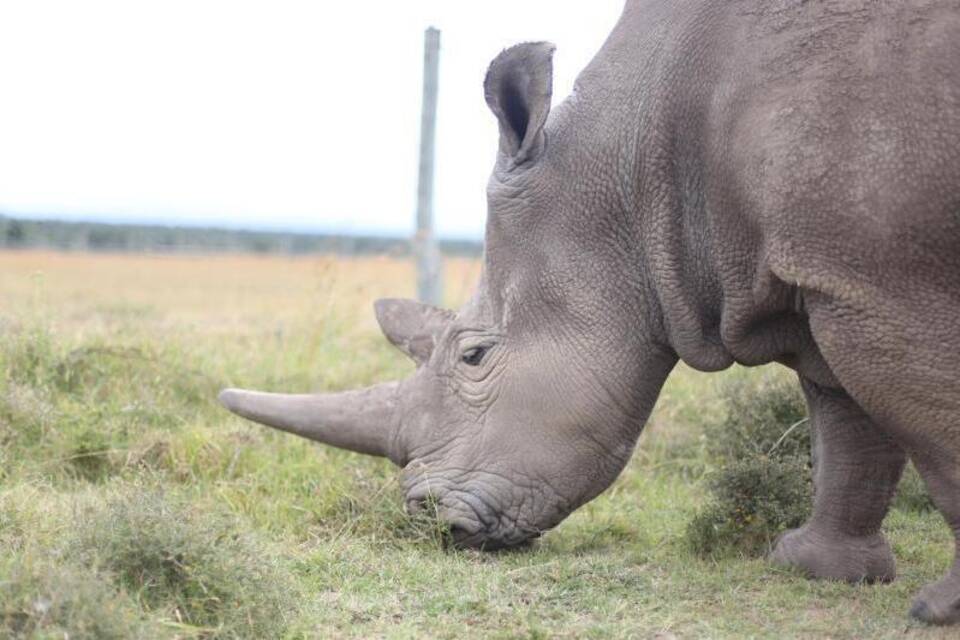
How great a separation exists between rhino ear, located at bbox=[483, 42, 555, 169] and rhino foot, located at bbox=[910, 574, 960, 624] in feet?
6.95

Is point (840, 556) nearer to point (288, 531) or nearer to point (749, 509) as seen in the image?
point (749, 509)

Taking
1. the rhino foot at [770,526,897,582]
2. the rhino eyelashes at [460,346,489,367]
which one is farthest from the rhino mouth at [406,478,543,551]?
the rhino foot at [770,526,897,582]

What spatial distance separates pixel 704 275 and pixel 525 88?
3.20ft

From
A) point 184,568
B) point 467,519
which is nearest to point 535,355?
point 467,519

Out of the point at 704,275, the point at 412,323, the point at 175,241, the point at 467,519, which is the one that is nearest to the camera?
the point at 704,275

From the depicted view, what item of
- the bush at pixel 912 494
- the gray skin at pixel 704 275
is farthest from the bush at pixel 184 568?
the bush at pixel 912 494

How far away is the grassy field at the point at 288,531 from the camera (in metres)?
4.38

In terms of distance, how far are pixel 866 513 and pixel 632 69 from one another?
79.3 inches

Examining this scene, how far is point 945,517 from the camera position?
4789 millimetres

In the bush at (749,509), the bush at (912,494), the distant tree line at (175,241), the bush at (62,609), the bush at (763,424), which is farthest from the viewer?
the distant tree line at (175,241)

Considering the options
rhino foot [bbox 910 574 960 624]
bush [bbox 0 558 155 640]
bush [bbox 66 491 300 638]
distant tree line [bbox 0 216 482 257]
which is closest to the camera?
bush [bbox 0 558 155 640]

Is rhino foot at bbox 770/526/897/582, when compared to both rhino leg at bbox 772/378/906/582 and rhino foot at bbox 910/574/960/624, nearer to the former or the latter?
rhino leg at bbox 772/378/906/582

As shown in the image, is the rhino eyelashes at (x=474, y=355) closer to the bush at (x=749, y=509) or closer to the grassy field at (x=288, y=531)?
the grassy field at (x=288, y=531)

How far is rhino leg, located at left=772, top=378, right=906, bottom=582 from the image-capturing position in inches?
226
